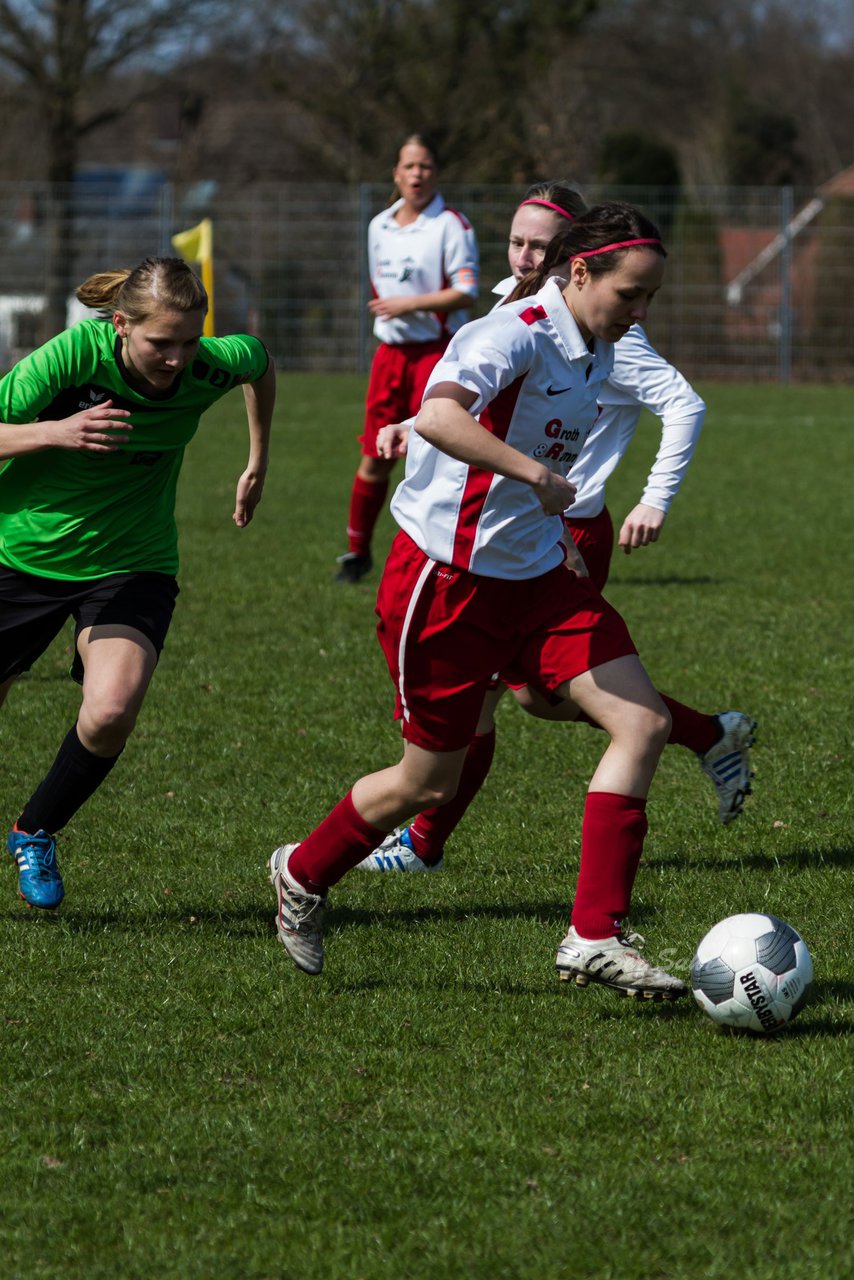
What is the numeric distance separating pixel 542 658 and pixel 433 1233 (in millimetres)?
1513

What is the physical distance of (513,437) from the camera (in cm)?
400

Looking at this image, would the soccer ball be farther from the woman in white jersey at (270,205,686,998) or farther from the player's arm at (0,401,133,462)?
the player's arm at (0,401,133,462)

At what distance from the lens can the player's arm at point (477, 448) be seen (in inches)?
145

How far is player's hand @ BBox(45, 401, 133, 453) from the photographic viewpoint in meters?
4.23

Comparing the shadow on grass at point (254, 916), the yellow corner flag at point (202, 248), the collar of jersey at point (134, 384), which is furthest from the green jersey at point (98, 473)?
the yellow corner flag at point (202, 248)

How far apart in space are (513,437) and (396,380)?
5925mm

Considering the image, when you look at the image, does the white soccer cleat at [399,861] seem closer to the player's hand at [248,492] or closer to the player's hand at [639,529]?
the player's hand at [248,492]

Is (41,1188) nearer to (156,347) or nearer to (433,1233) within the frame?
(433,1233)

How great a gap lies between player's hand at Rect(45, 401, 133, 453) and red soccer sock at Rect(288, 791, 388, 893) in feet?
3.48

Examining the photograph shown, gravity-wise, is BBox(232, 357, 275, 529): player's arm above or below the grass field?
above

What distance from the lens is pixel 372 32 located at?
36250mm

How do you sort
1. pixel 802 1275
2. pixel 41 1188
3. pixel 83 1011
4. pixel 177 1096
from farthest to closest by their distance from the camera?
pixel 83 1011, pixel 177 1096, pixel 41 1188, pixel 802 1275

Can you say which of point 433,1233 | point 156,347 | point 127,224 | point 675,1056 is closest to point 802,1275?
point 433,1233

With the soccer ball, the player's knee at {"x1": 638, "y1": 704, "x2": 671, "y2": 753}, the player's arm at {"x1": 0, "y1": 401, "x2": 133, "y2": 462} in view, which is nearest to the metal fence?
the player's arm at {"x1": 0, "y1": 401, "x2": 133, "y2": 462}
